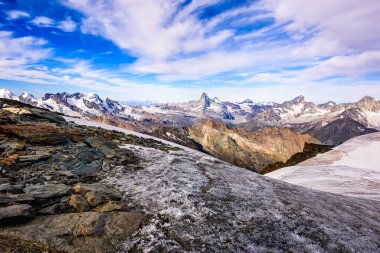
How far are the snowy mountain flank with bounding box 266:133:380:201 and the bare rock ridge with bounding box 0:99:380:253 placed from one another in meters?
5.12

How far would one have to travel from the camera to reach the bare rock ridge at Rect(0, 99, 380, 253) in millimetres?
8727

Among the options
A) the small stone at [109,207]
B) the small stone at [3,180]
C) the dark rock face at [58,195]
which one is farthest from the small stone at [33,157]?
the small stone at [109,207]

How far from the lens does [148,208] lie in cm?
1066

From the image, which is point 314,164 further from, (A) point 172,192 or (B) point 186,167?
(A) point 172,192

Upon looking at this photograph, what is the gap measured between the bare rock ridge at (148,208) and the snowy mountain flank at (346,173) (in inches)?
202

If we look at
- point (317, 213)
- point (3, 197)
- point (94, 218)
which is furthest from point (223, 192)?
point (3, 197)

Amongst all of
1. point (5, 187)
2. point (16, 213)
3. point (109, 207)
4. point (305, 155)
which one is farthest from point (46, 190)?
point (305, 155)

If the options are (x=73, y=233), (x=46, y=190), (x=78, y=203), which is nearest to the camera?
(x=73, y=233)

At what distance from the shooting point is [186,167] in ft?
56.9

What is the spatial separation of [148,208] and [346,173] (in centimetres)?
2257

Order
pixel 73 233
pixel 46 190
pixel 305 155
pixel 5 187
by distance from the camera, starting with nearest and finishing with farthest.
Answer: pixel 73 233
pixel 5 187
pixel 46 190
pixel 305 155

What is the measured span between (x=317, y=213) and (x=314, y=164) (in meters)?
22.8

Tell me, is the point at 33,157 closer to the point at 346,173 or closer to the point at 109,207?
the point at 109,207

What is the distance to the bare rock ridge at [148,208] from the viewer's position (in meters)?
8.73
